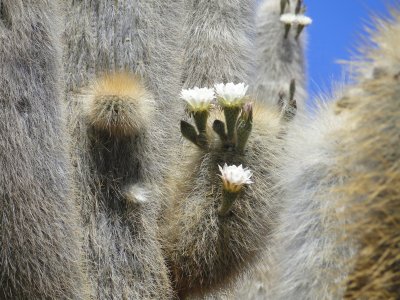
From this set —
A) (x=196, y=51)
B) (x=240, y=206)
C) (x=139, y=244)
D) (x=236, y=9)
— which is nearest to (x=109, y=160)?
(x=139, y=244)

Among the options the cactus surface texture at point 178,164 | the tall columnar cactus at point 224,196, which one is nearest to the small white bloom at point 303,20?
the cactus surface texture at point 178,164

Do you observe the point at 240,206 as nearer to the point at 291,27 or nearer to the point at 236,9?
the point at 236,9

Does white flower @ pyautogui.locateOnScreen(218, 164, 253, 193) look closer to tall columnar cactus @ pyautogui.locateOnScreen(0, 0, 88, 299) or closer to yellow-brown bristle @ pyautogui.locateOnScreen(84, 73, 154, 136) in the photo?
yellow-brown bristle @ pyautogui.locateOnScreen(84, 73, 154, 136)

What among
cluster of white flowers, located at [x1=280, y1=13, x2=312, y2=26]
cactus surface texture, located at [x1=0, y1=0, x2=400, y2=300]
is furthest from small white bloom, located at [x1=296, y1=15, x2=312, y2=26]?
cactus surface texture, located at [x1=0, y1=0, x2=400, y2=300]

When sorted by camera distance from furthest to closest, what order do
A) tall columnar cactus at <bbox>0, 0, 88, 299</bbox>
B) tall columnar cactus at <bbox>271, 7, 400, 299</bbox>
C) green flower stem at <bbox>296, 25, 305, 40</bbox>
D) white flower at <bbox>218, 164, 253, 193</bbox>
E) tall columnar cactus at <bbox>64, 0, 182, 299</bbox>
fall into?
green flower stem at <bbox>296, 25, 305, 40</bbox>, tall columnar cactus at <bbox>64, 0, 182, 299</bbox>, white flower at <bbox>218, 164, 253, 193</bbox>, tall columnar cactus at <bbox>0, 0, 88, 299</bbox>, tall columnar cactus at <bbox>271, 7, 400, 299</bbox>

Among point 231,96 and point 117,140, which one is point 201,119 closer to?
point 231,96

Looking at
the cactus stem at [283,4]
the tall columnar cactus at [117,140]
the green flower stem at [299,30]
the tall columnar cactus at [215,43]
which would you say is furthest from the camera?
the green flower stem at [299,30]

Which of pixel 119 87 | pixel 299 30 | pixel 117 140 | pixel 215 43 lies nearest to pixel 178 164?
pixel 117 140

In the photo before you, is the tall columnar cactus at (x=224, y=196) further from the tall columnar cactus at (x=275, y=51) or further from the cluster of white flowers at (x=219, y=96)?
the tall columnar cactus at (x=275, y=51)
